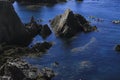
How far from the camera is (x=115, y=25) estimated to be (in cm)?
10431

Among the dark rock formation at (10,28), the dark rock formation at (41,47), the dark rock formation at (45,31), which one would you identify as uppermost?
the dark rock formation at (10,28)

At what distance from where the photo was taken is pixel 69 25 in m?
94.9

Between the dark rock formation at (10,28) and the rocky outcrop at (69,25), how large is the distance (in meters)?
10.2

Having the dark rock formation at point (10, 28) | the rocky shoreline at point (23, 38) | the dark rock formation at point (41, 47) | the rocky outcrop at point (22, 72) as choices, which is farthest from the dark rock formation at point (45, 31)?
the rocky outcrop at point (22, 72)

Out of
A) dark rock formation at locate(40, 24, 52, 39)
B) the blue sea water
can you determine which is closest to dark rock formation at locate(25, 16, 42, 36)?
dark rock formation at locate(40, 24, 52, 39)

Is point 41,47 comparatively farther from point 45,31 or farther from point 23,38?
point 45,31

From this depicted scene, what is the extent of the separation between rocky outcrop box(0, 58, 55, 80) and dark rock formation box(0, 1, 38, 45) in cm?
2151

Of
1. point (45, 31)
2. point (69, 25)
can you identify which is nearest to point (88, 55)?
point (69, 25)

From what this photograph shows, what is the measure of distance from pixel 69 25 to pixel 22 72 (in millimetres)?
39809

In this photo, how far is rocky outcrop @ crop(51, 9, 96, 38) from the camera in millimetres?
93188

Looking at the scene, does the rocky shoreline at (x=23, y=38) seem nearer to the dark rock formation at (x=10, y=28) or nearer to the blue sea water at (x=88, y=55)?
the dark rock formation at (x=10, y=28)

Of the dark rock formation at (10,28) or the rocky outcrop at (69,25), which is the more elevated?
the dark rock formation at (10,28)

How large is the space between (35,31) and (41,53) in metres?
19.5

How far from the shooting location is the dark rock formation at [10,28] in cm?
8250
